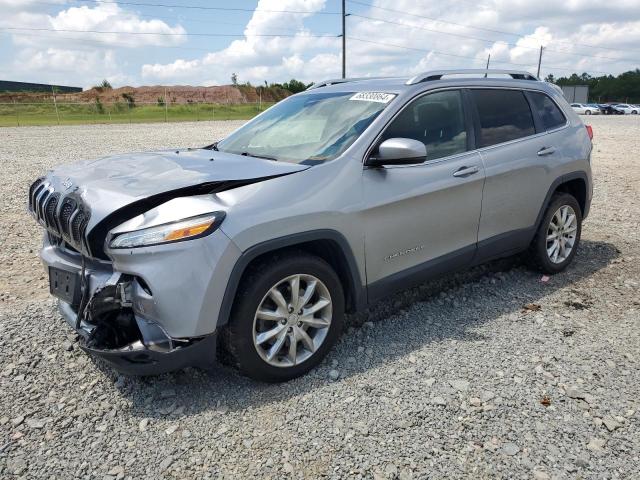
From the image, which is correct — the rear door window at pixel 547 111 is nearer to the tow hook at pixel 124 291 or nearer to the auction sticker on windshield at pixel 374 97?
the auction sticker on windshield at pixel 374 97

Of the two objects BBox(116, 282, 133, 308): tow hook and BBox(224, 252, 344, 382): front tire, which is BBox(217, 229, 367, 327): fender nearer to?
BBox(224, 252, 344, 382): front tire

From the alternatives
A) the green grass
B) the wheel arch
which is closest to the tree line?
the green grass

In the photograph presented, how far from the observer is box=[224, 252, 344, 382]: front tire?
299cm

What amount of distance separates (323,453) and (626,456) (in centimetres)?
147

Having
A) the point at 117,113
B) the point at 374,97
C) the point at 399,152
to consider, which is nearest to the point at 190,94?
the point at 117,113

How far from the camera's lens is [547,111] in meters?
4.93

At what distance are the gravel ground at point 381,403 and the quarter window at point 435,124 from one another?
1309 millimetres

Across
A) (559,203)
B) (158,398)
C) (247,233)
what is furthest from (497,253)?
(158,398)

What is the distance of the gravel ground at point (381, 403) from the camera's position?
260 cm

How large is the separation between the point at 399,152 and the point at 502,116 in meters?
1.62

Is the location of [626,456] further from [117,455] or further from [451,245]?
[117,455]

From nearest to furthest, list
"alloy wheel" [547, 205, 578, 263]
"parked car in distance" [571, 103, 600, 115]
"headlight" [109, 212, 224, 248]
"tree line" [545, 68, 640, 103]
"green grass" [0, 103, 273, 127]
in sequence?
"headlight" [109, 212, 224, 248], "alloy wheel" [547, 205, 578, 263], "green grass" [0, 103, 273, 127], "parked car in distance" [571, 103, 600, 115], "tree line" [545, 68, 640, 103]

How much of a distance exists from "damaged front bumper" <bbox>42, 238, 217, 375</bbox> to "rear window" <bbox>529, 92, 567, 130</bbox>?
3625mm

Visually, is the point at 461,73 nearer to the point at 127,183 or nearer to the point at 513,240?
the point at 513,240
